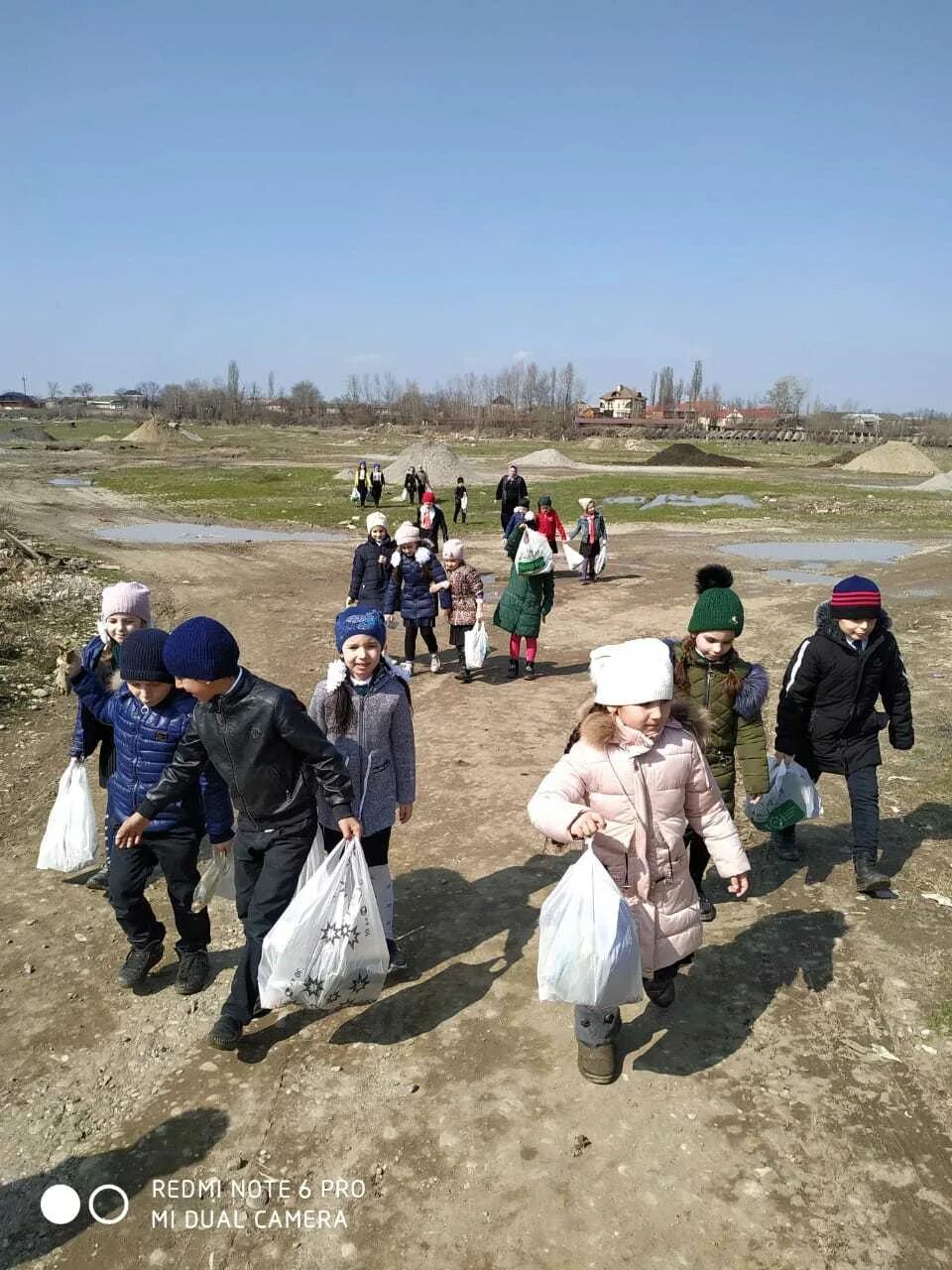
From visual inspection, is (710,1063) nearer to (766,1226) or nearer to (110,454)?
(766,1226)

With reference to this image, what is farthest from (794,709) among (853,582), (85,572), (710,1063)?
(85,572)

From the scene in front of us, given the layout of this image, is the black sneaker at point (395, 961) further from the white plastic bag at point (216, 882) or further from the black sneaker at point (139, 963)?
the black sneaker at point (139, 963)

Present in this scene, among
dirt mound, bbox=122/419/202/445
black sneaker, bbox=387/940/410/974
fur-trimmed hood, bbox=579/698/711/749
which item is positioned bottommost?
black sneaker, bbox=387/940/410/974

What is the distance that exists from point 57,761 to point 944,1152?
635 centimetres

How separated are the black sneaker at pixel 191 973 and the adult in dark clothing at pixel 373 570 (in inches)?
198

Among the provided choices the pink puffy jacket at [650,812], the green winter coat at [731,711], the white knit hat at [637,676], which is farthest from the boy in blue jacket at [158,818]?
the green winter coat at [731,711]

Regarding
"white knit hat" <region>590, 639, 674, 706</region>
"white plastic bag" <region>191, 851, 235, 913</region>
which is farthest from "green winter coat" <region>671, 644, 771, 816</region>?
"white plastic bag" <region>191, 851, 235, 913</region>

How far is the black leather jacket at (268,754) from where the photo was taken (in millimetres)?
3328

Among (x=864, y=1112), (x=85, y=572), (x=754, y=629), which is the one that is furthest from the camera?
(x=85, y=572)

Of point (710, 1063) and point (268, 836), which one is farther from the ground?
point (268, 836)

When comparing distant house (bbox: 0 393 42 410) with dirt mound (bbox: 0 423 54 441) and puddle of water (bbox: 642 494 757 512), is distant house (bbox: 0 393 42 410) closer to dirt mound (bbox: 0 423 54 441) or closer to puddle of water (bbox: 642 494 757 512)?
dirt mound (bbox: 0 423 54 441)

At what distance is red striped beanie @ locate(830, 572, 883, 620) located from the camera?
4297mm

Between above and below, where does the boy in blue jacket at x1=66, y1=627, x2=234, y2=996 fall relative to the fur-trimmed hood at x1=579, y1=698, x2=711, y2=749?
below

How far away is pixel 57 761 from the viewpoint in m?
6.80
